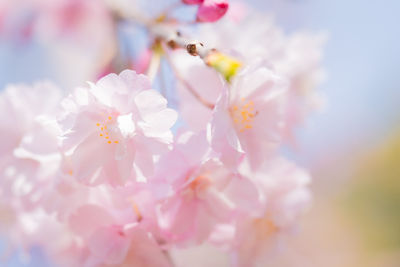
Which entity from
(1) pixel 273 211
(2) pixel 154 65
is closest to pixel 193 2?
(2) pixel 154 65

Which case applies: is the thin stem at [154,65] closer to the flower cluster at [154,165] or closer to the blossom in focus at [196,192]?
the flower cluster at [154,165]

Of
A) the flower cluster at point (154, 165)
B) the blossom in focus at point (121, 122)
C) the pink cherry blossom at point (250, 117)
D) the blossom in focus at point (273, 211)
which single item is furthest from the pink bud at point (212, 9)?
the blossom in focus at point (273, 211)

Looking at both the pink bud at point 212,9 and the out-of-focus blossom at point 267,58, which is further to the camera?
the out-of-focus blossom at point 267,58

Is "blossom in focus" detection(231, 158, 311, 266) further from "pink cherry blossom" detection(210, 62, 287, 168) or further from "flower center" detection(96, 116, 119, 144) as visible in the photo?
"flower center" detection(96, 116, 119, 144)

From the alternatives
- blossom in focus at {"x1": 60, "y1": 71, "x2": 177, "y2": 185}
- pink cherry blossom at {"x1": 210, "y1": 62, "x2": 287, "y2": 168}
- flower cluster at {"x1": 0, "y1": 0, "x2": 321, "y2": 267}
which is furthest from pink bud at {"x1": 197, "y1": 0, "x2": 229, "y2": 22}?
blossom in focus at {"x1": 60, "y1": 71, "x2": 177, "y2": 185}

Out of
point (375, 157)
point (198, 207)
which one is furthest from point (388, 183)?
point (198, 207)

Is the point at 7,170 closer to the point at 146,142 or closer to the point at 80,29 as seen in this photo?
the point at 146,142
